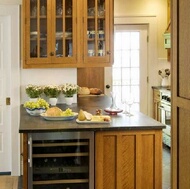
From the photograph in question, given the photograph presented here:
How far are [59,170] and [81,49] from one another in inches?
63.2

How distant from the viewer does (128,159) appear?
311cm

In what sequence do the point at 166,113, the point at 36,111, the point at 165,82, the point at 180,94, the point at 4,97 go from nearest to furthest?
the point at 180,94 < the point at 36,111 < the point at 4,97 < the point at 166,113 < the point at 165,82

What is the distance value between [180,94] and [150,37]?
5.71 meters

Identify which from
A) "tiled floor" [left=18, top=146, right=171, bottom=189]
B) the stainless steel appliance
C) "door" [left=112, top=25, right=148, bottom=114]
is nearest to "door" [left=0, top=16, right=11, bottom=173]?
"tiled floor" [left=18, top=146, right=171, bottom=189]

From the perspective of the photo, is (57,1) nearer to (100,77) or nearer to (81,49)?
(81,49)

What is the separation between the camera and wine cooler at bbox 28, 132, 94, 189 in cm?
302

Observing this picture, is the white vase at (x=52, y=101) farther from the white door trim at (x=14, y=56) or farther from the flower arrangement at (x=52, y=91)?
the white door trim at (x=14, y=56)

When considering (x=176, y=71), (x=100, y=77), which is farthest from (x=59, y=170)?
(x=100, y=77)

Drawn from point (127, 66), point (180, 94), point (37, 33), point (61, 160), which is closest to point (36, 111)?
point (61, 160)

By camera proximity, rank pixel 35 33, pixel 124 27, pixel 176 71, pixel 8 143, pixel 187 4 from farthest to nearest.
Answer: pixel 124 27
pixel 8 143
pixel 35 33
pixel 176 71
pixel 187 4

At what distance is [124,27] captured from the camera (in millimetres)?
6973

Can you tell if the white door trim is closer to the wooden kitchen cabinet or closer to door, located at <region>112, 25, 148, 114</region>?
the wooden kitchen cabinet

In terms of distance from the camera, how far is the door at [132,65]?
7.04 metres

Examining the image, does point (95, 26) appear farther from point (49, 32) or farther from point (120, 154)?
point (120, 154)
